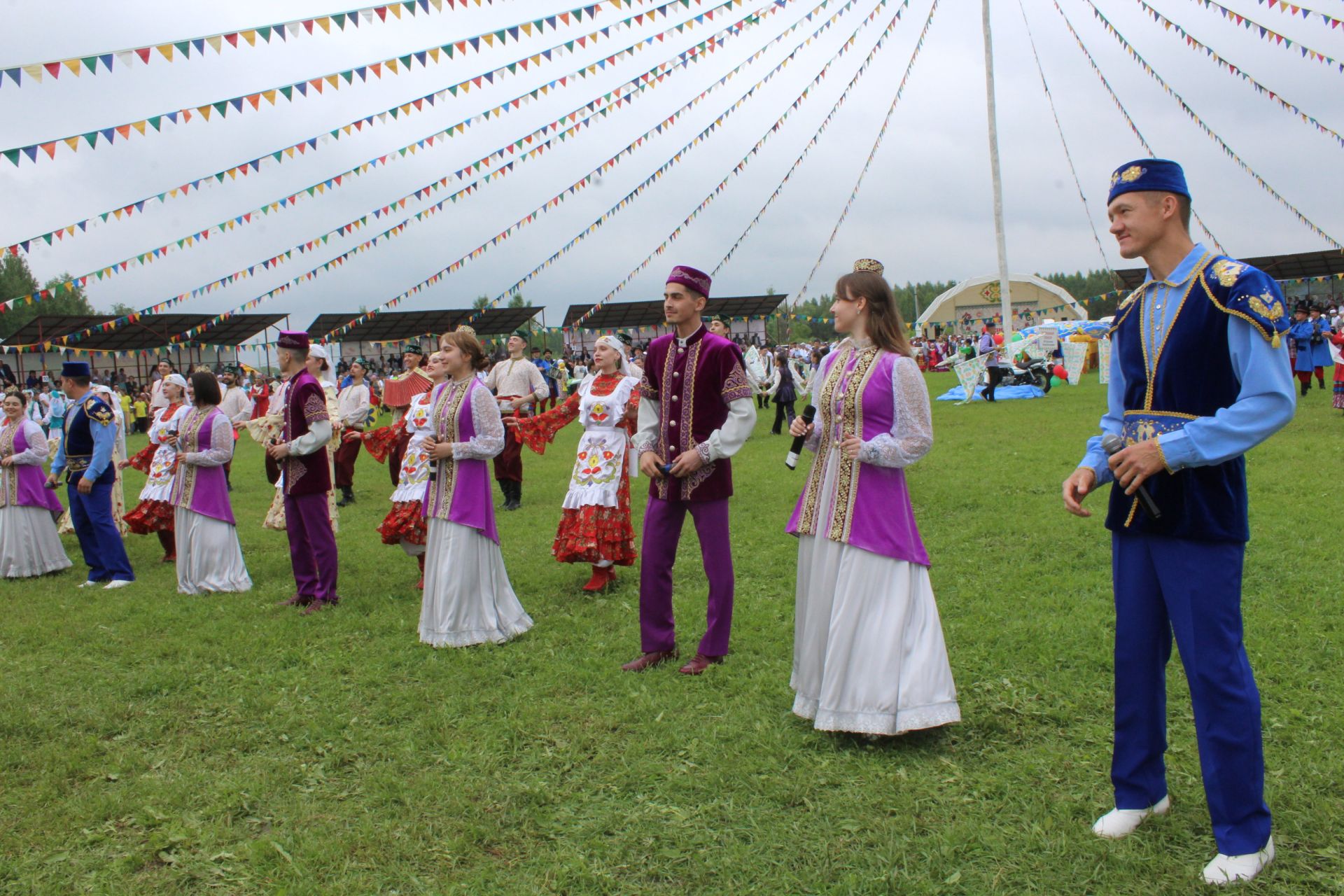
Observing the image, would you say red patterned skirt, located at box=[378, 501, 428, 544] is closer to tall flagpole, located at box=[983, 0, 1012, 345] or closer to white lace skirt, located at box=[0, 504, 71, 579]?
white lace skirt, located at box=[0, 504, 71, 579]

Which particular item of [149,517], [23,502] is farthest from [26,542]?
[149,517]

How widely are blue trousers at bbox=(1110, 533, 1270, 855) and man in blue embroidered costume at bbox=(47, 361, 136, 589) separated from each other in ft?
25.7

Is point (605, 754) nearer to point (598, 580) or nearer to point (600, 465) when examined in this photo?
point (598, 580)

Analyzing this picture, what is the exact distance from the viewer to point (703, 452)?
4.62m

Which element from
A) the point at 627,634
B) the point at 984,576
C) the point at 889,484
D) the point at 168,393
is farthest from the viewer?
the point at 168,393

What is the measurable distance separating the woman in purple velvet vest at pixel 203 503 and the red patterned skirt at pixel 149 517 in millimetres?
893

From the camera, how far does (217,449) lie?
7477mm

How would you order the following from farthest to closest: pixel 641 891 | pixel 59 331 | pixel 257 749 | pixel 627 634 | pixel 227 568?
1. pixel 59 331
2. pixel 227 568
3. pixel 627 634
4. pixel 257 749
5. pixel 641 891

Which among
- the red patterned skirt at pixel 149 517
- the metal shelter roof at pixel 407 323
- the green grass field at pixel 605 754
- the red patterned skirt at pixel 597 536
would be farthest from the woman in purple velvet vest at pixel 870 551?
the metal shelter roof at pixel 407 323

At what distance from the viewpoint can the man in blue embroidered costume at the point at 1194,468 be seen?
8.22ft

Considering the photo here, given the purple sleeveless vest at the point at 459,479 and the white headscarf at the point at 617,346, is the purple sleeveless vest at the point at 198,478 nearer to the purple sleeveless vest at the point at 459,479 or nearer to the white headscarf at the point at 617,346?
the purple sleeveless vest at the point at 459,479

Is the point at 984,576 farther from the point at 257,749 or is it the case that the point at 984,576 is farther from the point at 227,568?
the point at 227,568

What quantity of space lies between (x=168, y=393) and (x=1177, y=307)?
27.6ft

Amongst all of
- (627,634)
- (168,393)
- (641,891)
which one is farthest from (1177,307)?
(168,393)
